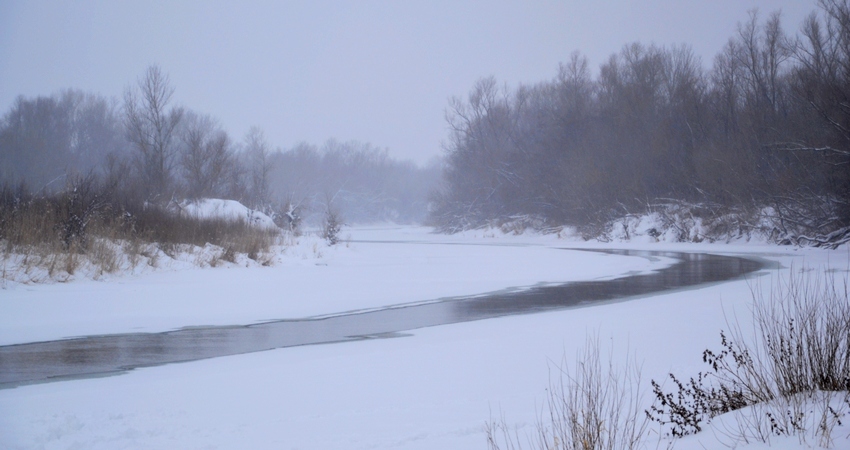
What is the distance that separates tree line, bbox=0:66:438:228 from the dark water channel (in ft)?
40.0

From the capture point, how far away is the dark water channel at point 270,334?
8797 mm

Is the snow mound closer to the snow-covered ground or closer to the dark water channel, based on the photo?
the snow-covered ground

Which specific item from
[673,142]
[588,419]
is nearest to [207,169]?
[673,142]

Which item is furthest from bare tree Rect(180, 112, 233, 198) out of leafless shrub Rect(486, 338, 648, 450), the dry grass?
leafless shrub Rect(486, 338, 648, 450)

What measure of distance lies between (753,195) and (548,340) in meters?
32.0

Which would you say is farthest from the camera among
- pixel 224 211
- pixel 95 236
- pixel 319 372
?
pixel 224 211

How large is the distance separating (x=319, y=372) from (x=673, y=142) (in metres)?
44.6

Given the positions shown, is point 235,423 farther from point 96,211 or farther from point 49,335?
point 96,211

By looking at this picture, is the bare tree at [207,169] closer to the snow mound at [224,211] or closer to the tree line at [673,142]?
the snow mound at [224,211]

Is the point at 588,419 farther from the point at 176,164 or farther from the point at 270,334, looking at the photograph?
the point at 176,164

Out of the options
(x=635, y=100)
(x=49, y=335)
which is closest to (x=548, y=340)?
(x=49, y=335)

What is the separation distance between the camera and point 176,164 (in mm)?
47969

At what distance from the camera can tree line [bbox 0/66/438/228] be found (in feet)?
124

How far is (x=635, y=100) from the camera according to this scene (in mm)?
54188
